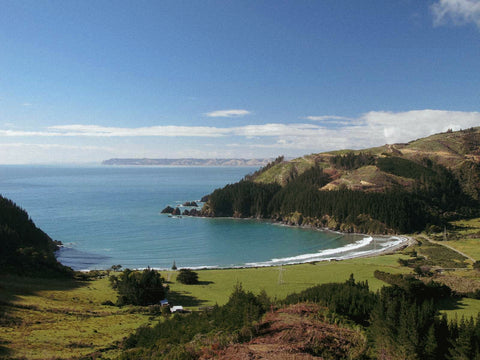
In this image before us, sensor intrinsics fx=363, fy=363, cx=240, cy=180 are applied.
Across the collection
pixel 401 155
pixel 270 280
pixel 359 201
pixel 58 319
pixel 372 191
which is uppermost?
pixel 401 155

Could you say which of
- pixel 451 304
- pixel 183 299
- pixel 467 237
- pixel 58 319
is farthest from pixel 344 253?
pixel 58 319

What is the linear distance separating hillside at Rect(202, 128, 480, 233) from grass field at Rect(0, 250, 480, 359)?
46.9 m

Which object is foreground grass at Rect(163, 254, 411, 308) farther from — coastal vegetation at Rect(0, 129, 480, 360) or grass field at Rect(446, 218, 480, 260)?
grass field at Rect(446, 218, 480, 260)

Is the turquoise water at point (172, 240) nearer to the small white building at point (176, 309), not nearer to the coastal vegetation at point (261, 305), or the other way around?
the coastal vegetation at point (261, 305)

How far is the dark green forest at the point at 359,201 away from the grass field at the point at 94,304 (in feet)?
149

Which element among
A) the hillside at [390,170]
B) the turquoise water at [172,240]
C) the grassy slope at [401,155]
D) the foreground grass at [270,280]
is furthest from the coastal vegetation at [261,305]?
the grassy slope at [401,155]

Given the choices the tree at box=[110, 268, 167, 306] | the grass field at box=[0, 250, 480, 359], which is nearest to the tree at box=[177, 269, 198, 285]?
the grass field at box=[0, 250, 480, 359]

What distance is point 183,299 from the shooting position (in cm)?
4084

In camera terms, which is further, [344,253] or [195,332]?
[344,253]

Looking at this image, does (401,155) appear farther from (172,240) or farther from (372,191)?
(172,240)

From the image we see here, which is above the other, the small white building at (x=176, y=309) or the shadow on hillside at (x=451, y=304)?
the shadow on hillside at (x=451, y=304)

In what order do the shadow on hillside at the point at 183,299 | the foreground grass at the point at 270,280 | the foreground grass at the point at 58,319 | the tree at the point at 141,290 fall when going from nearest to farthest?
the foreground grass at the point at 58,319, the shadow on hillside at the point at 183,299, the tree at the point at 141,290, the foreground grass at the point at 270,280

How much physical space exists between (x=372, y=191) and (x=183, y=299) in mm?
89500

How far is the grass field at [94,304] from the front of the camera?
25734 millimetres
